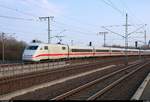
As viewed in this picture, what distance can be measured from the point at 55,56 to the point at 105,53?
108 ft

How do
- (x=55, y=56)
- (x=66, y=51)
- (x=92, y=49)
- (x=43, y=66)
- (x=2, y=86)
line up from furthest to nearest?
(x=92, y=49) < (x=66, y=51) < (x=55, y=56) < (x=43, y=66) < (x=2, y=86)

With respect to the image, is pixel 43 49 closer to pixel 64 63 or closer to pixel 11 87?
pixel 64 63

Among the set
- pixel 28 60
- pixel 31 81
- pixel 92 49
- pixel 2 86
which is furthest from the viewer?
pixel 92 49

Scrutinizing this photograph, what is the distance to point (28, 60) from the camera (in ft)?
155

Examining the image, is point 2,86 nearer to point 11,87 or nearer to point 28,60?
point 11,87

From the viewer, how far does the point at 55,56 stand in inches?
2098

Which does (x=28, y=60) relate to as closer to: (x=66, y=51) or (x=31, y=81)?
(x=66, y=51)

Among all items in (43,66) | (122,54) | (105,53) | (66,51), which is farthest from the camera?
(122,54)

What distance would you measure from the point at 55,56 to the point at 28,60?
6996 mm

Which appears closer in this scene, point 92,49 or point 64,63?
point 64,63

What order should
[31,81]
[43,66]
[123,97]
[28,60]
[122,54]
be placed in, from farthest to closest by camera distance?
[122,54]
[28,60]
[43,66]
[31,81]
[123,97]

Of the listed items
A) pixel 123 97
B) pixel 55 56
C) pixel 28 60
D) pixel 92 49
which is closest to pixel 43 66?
pixel 28 60

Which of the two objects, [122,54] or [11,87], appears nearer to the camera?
[11,87]

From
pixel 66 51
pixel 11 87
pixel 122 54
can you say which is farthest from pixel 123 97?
pixel 122 54
